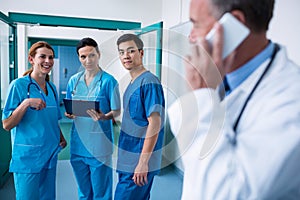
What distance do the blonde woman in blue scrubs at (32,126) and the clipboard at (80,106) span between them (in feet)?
0.30

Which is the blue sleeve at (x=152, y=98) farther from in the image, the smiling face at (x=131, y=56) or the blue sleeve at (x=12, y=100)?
the blue sleeve at (x=12, y=100)

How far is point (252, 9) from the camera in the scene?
1.27ft

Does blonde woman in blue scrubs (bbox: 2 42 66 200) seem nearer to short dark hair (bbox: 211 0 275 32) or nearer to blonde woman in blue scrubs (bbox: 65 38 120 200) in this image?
blonde woman in blue scrubs (bbox: 65 38 120 200)

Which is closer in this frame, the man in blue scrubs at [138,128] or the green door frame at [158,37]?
the man in blue scrubs at [138,128]

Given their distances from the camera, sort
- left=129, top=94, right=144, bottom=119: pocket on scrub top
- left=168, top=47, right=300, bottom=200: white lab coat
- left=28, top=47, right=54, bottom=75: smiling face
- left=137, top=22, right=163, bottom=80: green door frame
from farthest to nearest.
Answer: left=137, top=22, right=163, bottom=80: green door frame, left=28, top=47, right=54, bottom=75: smiling face, left=129, top=94, right=144, bottom=119: pocket on scrub top, left=168, top=47, right=300, bottom=200: white lab coat

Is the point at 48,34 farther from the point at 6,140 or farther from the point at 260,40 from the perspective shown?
the point at 260,40

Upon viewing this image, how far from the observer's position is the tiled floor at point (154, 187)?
212 cm

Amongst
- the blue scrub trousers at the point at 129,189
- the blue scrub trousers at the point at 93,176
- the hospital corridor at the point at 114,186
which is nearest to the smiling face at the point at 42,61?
the blue scrub trousers at the point at 93,176

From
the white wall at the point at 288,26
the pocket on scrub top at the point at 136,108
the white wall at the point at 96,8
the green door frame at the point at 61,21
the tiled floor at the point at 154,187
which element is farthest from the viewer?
the white wall at the point at 96,8

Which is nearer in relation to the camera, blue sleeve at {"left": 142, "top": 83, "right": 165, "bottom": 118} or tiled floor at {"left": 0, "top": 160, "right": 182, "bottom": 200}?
blue sleeve at {"left": 142, "top": 83, "right": 165, "bottom": 118}

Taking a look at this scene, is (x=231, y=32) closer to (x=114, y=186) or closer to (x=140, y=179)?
(x=140, y=179)

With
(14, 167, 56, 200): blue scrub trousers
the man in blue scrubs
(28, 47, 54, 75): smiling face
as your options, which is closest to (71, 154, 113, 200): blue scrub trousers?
(14, 167, 56, 200): blue scrub trousers

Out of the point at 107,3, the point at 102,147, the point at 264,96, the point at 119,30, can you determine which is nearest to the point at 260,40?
the point at 264,96

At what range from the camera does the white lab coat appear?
1.22 ft
